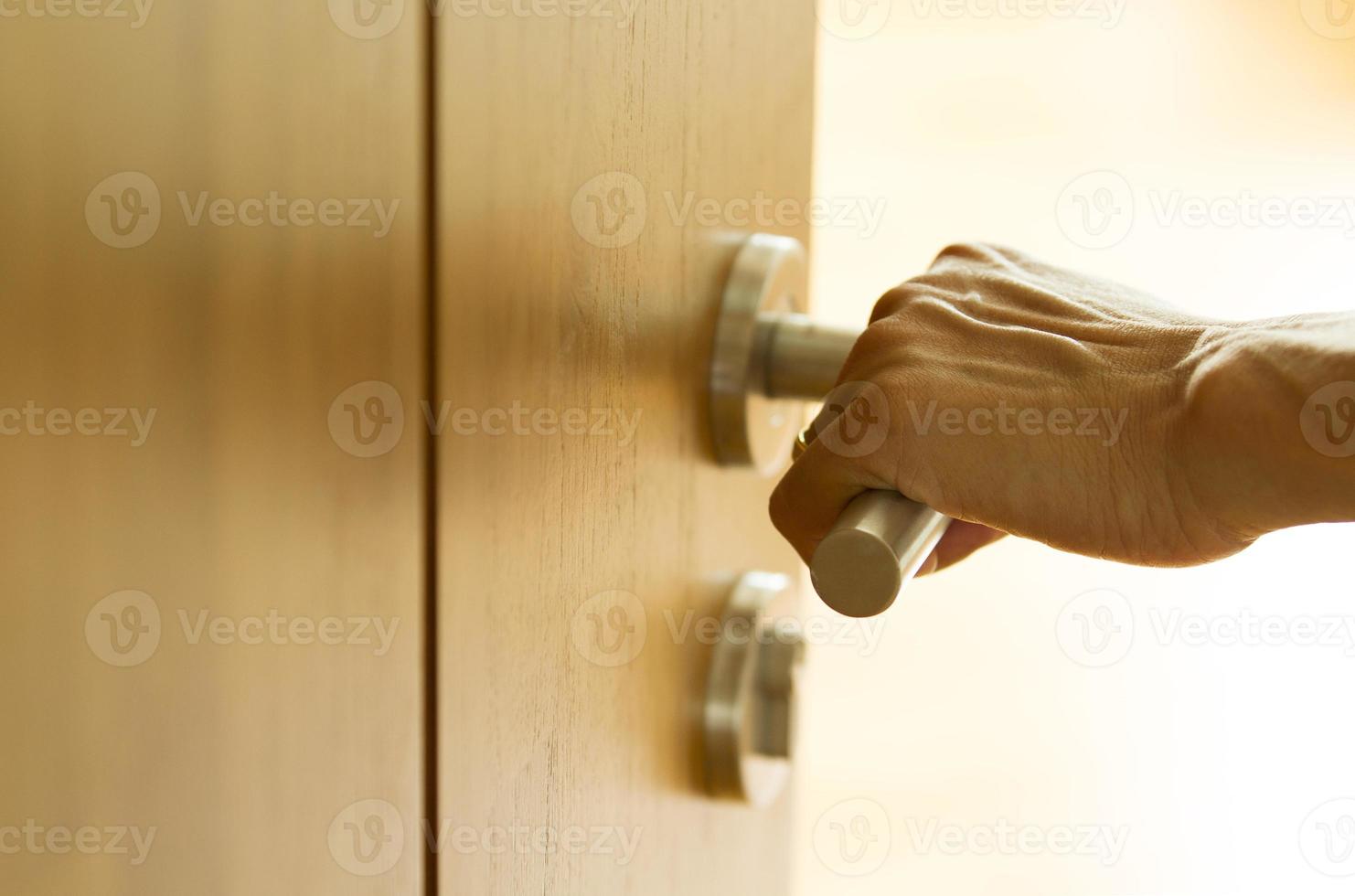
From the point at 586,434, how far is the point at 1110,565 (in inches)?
34.3

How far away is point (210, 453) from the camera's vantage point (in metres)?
0.18

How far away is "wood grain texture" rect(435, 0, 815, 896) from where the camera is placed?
23cm

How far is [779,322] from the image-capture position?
1.20 ft

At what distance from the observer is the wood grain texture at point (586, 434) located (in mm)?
229

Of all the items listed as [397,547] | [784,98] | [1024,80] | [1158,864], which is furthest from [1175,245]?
[397,547]

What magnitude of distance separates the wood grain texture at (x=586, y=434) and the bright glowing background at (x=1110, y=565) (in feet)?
2.20

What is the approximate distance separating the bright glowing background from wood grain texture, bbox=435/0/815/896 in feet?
2.20

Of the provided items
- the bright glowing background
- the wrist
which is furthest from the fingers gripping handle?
the bright glowing background

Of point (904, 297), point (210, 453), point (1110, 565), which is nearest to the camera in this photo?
point (210, 453)

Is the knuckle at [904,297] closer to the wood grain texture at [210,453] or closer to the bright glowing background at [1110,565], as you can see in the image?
the wood grain texture at [210,453]

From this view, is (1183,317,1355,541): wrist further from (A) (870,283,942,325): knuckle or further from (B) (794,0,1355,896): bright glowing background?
(B) (794,0,1355,896): bright glowing background

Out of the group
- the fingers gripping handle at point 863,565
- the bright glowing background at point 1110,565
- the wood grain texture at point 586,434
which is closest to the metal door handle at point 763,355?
the wood grain texture at point 586,434

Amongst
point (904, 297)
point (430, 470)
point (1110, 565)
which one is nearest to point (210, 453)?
point (430, 470)

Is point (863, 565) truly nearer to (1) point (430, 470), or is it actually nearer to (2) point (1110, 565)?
(1) point (430, 470)
